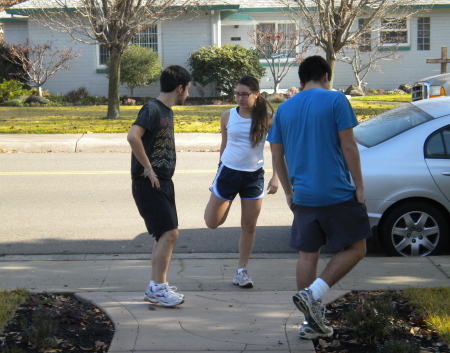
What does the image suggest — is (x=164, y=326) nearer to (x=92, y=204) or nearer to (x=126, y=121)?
(x=92, y=204)

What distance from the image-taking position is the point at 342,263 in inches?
168

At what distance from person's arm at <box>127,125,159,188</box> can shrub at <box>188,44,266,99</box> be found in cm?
1841

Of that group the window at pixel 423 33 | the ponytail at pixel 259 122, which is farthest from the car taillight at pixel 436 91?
the window at pixel 423 33

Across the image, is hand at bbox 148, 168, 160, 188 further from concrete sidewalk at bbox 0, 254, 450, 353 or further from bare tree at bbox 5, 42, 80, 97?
bare tree at bbox 5, 42, 80, 97

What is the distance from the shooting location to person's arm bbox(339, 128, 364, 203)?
164 inches

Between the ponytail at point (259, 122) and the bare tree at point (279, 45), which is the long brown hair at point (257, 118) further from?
the bare tree at point (279, 45)

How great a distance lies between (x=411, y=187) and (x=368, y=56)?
2193cm

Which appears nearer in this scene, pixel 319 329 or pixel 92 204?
pixel 319 329

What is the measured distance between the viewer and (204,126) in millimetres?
16547

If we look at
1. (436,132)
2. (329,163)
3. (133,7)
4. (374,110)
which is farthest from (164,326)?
(374,110)

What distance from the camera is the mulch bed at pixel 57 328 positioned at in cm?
414

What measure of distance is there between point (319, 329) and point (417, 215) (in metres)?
2.89

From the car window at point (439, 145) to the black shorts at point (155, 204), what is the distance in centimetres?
317

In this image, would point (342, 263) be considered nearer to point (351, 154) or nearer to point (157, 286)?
point (351, 154)
